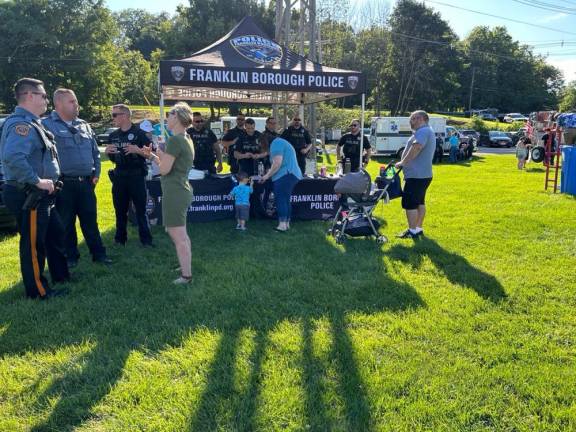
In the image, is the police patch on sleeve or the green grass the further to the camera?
the police patch on sleeve

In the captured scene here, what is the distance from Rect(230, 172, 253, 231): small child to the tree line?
19.3m

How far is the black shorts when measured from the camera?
599 centimetres

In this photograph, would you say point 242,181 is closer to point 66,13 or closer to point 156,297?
point 156,297

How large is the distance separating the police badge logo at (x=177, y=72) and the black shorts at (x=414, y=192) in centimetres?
360

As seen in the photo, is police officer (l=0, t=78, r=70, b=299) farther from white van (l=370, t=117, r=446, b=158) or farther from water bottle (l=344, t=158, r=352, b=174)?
white van (l=370, t=117, r=446, b=158)

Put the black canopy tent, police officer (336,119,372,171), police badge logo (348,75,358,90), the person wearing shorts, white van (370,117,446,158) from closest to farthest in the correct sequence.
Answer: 1. the person wearing shorts
2. the black canopy tent
3. police badge logo (348,75,358,90)
4. police officer (336,119,372,171)
5. white van (370,117,446,158)

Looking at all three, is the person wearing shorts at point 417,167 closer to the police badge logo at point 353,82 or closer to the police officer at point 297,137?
the police badge logo at point 353,82

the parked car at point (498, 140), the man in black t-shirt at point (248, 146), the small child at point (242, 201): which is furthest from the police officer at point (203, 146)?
the parked car at point (498, 140)

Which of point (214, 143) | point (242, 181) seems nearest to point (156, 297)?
point (242, 181)

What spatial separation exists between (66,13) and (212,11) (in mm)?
14565

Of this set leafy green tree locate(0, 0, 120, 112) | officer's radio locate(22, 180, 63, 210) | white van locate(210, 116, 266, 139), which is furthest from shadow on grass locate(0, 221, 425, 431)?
leafy green tree locate(0, 0, 120, 112)

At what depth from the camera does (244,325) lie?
3.49 meters

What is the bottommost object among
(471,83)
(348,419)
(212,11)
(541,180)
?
(348,419)

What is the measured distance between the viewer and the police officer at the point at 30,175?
11.6ft
